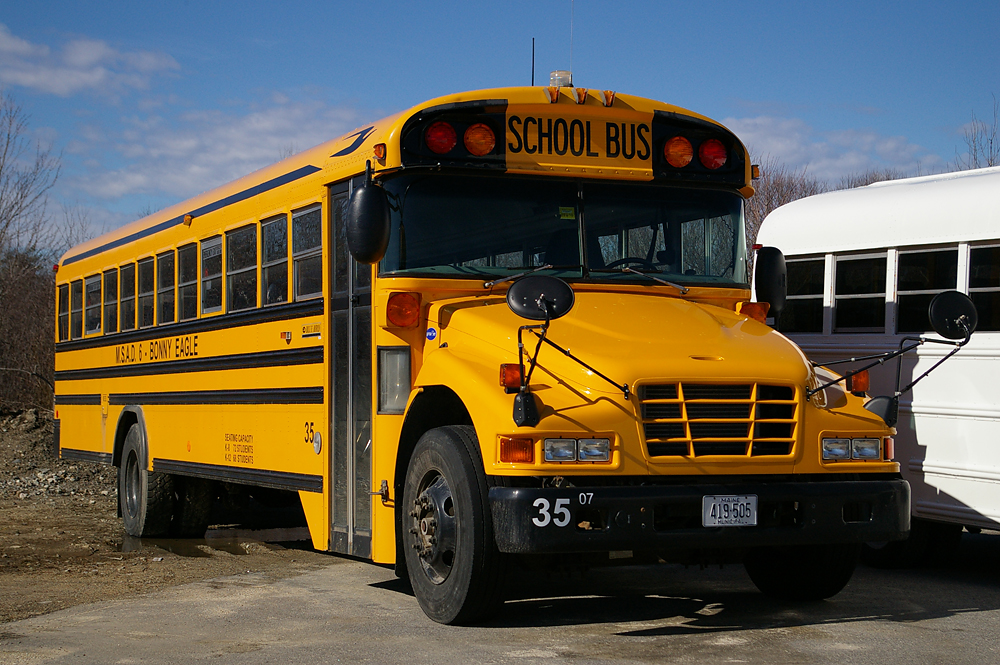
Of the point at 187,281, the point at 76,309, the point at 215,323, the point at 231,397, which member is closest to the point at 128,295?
the point at 187,281

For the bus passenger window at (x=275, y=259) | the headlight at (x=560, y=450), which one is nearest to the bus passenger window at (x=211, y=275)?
the bus passenger window at (x=275, y=259)

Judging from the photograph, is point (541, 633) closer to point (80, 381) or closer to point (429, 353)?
point (429, 353)

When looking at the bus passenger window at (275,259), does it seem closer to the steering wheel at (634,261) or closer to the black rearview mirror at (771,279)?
the steering wheel at (634,261)

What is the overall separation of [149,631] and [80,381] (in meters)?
6.56

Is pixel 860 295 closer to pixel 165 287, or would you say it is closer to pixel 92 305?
pixel 165 287

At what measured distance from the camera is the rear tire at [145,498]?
9.73 m

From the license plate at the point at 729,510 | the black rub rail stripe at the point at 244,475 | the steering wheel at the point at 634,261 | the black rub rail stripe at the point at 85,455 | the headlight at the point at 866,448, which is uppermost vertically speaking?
the steering wheel at the point at 634,261

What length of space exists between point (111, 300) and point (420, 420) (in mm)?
5753

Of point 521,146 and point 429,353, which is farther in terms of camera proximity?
point 521,146

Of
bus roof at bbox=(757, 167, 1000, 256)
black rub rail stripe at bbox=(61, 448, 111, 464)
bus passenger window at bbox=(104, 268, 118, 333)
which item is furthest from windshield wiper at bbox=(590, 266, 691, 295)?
black rub rail stripe at bbox=(61, 448, 111, 464)

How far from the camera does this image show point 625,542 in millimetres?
4980

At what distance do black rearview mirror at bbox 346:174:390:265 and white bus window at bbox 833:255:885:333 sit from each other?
3.52 meters

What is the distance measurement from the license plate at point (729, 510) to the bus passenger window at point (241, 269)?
3.72 m

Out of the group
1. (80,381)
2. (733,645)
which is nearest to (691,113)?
(733,645)
